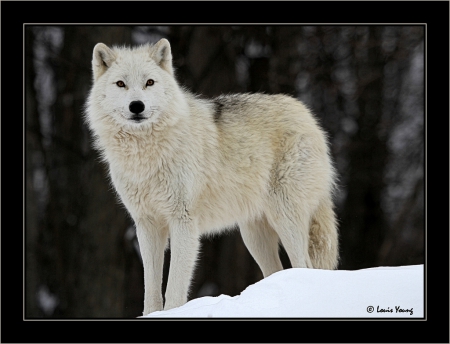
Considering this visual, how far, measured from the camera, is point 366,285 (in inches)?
238

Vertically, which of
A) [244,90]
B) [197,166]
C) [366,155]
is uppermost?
[244,90]

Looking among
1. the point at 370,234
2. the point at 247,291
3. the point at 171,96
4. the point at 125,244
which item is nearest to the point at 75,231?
the point at 125,244

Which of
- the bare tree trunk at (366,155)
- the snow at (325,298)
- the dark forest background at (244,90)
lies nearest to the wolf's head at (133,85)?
the snow at (325,298)

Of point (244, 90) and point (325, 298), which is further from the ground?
point (244, 90)

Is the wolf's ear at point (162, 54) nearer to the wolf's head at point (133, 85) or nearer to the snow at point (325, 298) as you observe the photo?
the wolf's head at point (133, 85)

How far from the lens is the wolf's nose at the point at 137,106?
6960mm

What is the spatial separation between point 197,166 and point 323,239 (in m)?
1.94

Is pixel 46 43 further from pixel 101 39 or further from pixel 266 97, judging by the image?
pixel 266 97

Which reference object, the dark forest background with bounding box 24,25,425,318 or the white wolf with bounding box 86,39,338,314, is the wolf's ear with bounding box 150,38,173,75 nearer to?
the white wolf with bounding box 86,39,338,314

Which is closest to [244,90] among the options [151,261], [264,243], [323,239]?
[264,243]

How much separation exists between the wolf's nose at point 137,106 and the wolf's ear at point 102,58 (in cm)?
74

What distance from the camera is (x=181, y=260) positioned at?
23.7 feet

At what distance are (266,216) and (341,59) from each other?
8.48 meters

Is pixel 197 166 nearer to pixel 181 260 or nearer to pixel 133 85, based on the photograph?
pixel 181 260
